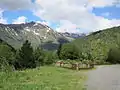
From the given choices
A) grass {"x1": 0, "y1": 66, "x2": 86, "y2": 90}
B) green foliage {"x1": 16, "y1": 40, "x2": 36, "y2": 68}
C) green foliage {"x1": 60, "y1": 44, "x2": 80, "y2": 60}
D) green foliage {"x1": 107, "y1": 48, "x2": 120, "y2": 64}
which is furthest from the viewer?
green foliage {"x1": 60, "y1": 44, "x2": 80, "y2": 60}

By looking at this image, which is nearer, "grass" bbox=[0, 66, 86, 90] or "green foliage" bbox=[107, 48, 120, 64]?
"grass" bbox=[0, 66, 86, 90]

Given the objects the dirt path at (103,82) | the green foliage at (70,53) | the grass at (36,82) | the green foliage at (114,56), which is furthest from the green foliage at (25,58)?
the green foliage at (114,56)

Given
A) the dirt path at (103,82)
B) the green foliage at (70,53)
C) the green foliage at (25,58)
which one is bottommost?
the dirt path at (103,82)

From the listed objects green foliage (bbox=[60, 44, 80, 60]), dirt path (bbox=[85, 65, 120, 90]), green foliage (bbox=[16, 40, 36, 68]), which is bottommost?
dirt path (bbox=[85, 65, 120, 90])

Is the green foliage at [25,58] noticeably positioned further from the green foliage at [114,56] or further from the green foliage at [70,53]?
the green foliage at [114,56]

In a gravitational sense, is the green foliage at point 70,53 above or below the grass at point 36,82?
above

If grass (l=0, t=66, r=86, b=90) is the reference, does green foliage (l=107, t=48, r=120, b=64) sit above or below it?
above

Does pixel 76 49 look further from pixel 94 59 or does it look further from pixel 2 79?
pixel 2 79

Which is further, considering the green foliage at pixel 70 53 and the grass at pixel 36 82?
the green foliage at pixel 70 53

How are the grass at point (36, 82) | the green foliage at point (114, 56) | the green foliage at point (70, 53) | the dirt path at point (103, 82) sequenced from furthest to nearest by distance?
the green foliage at point (70, 53)
the green foliage at point (114, 56)
the dirt path at point (103, 82)
the grass at point (36, 82)

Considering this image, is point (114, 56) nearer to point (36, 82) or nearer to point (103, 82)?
point (103, 82)

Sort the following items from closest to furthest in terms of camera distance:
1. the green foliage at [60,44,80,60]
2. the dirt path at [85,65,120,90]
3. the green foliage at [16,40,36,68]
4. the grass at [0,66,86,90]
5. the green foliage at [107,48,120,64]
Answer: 1. the grass at [0,66,86,90]
2. the dirt path at [85,65,120,90]
3. the green foliage at [16,40,36,68]
4. the green foliage at [107,48,120,64]
5. the green foliage at [60,44,80,60]

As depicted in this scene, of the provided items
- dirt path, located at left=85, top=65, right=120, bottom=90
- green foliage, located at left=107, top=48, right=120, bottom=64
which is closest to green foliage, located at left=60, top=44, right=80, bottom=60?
green foliage, located at left=107, top=48, right=120, bottom=64

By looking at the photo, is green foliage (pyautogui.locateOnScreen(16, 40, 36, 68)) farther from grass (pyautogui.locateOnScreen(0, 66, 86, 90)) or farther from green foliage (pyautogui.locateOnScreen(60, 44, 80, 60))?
green foliage (pyautogui.locateOnScreen(60, 44, 80, 60))
